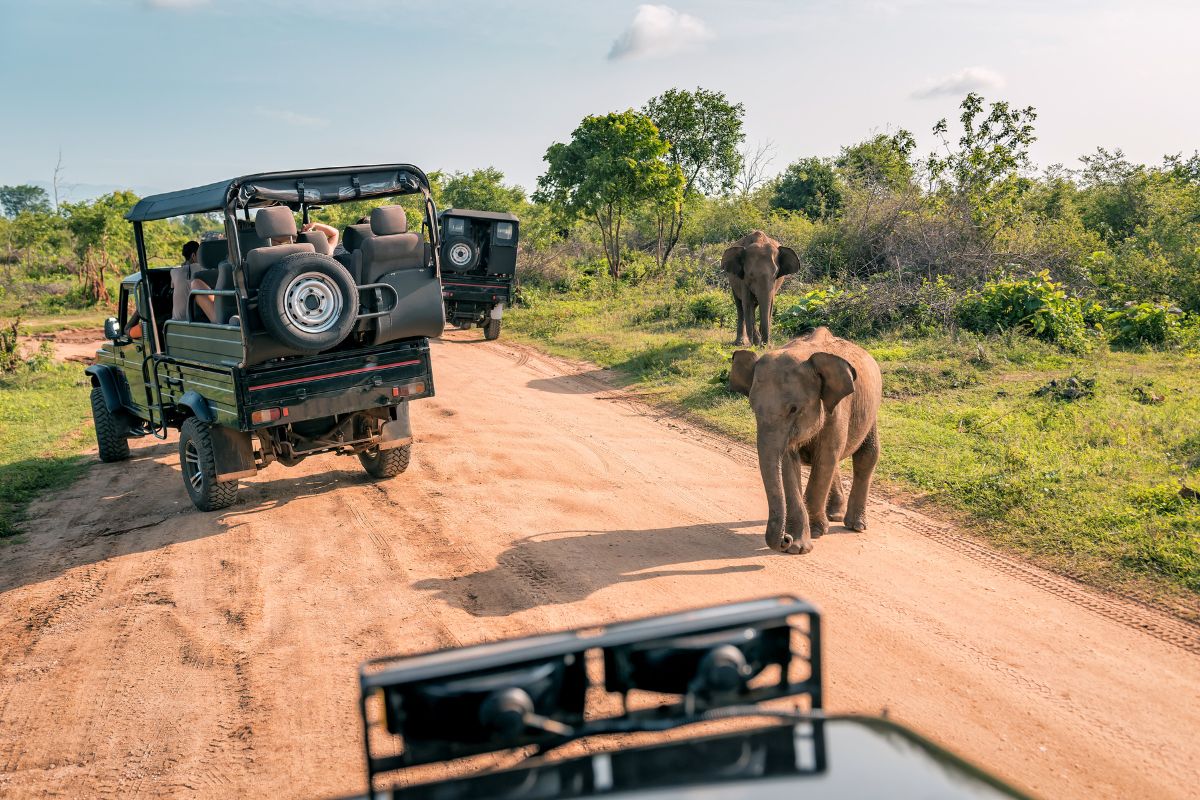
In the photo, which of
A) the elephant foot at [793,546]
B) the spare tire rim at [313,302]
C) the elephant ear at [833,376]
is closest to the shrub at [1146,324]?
the elephant ear at [833,376]

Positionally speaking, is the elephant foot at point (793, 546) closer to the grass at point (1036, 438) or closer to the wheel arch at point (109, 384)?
the grass at point (1036, 438)

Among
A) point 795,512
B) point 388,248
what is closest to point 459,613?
point 795,512

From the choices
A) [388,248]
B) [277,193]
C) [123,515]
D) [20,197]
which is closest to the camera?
[277,193]

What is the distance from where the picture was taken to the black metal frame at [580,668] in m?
2.31

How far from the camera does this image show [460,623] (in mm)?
6062

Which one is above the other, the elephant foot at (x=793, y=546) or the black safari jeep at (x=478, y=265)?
the black safari jeep at (x=478, y=265)

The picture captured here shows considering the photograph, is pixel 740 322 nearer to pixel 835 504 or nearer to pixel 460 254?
pixel 460 254

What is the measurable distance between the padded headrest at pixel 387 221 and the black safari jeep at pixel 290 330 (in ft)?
0.04

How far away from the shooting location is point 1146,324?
45.7 feet

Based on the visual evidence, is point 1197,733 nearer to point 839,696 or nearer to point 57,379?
point 839,696

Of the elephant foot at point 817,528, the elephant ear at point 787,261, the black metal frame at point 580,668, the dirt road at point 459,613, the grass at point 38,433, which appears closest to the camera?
the black metal frame at point 580,668

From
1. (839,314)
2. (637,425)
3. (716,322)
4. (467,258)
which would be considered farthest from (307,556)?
(467,258)

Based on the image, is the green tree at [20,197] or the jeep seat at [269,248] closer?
the jeep seat at [269,248]

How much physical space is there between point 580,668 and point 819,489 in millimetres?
5260
